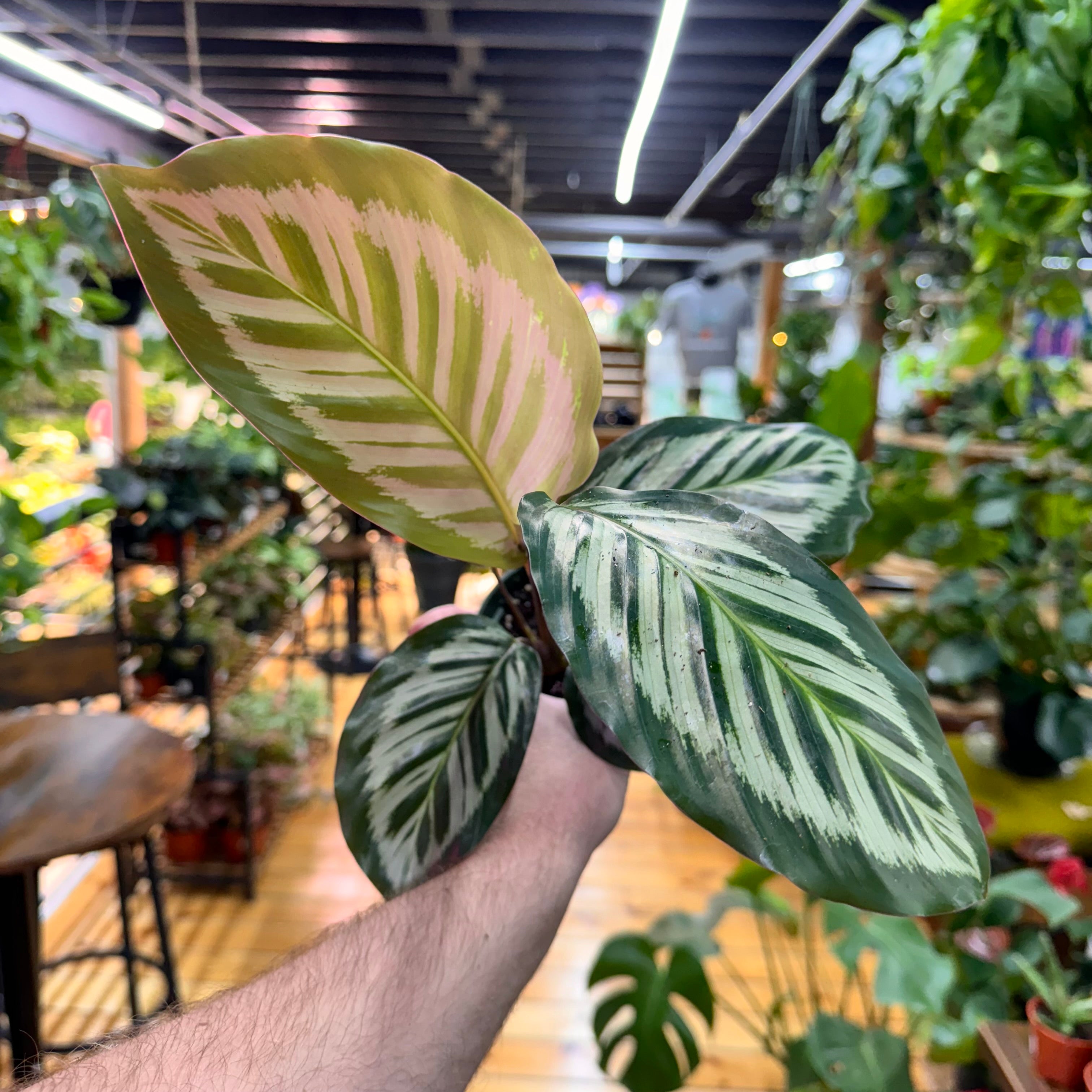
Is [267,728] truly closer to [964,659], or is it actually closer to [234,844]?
[234,844]

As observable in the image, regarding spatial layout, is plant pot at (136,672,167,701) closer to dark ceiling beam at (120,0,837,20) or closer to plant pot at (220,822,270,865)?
plant pot at (220,822,270,865)

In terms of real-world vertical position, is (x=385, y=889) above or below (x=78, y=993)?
above

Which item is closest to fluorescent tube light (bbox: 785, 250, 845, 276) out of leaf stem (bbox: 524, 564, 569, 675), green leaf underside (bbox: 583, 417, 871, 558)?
green leaf underside (bbox: 583, 417, 871, 558)

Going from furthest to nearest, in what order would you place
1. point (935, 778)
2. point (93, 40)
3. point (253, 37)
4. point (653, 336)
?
point (653, 336), point (253, 37), point (93, 40), point (935, 778)

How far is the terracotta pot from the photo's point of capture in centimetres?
94

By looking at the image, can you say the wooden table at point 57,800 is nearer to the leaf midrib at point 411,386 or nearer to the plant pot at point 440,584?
the plant pot at point 440,584

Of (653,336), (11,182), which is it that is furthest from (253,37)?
(653,336)

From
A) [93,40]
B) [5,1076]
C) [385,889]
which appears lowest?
[5,1076]

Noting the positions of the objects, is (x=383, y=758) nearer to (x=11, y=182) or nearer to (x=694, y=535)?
(x=694, y=535)

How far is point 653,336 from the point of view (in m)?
5.57

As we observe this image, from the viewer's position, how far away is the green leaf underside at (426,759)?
1.91 feet

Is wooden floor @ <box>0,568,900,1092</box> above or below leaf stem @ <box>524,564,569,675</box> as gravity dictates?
below

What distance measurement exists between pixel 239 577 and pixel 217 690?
0.45 metres

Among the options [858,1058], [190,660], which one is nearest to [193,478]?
[190,660]
